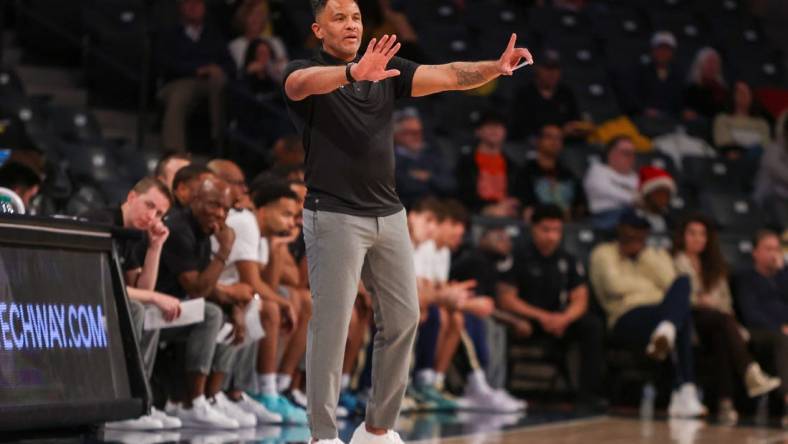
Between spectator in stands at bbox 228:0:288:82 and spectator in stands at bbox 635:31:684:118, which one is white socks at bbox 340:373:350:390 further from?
spectator in stands at bbox 635:31:684:118

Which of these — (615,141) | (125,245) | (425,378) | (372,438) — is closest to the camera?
(372,438)

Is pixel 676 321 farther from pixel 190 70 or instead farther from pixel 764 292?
pixel 190 70

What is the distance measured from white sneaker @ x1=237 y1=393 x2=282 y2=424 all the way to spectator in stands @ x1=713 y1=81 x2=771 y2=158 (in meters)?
7.64

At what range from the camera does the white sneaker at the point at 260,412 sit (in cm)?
798

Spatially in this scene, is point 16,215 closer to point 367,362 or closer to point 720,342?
point 367,362

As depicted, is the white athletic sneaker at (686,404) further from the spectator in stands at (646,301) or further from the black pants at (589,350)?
the black pants at (589,350)

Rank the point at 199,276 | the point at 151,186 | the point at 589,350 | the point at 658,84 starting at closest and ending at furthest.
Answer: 1. the point at 151,186
2. the point at 199,276
3. the point at 589,350
4. the point at 658,84

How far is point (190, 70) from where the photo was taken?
11.8 meters

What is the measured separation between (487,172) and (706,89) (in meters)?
3.74

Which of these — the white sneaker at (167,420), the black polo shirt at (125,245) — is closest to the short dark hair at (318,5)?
the black polo shirt at (125,245)

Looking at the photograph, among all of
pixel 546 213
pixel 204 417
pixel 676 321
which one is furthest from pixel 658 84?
pixel 204 417

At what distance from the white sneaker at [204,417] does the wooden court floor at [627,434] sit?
3.32 ft

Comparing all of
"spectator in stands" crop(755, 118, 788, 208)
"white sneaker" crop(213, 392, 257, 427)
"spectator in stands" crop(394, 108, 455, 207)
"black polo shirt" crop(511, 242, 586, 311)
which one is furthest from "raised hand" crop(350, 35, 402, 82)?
"spectator in stands" crop(755, 118, 788, 208)

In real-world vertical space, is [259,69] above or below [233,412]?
above
